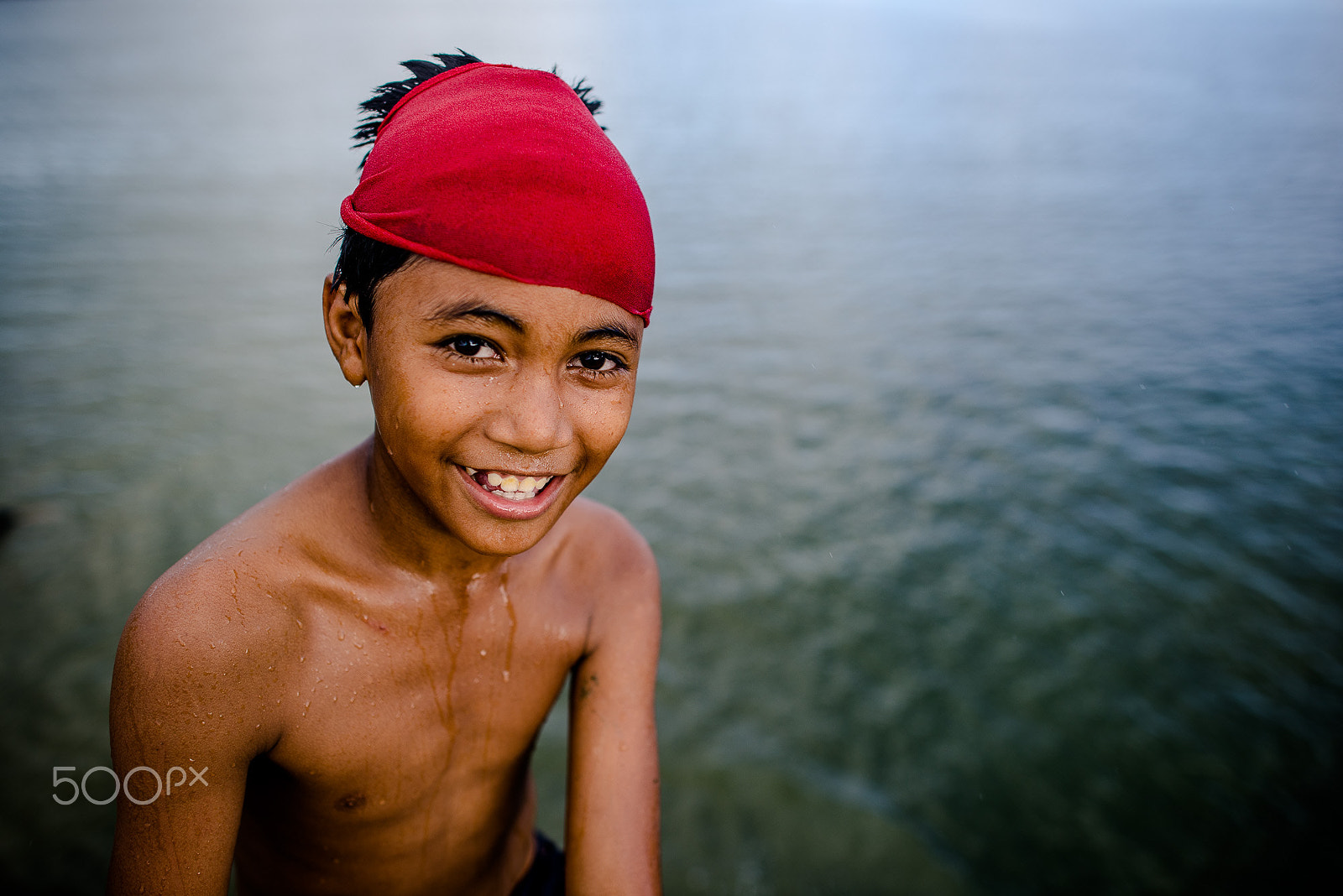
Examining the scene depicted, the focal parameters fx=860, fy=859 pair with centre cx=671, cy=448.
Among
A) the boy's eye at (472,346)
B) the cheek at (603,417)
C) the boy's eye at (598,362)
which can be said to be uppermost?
the boy's eye at (472,346)

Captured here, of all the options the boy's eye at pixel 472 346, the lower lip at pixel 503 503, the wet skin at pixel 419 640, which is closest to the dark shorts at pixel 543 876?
the wet skin at pixel 419 640

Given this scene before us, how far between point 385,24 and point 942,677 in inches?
1206

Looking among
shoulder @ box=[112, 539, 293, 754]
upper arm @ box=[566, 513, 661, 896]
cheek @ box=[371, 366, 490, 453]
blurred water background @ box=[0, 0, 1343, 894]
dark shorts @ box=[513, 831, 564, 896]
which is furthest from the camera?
blurred water background @ box=[0, 0, 1343, 894]

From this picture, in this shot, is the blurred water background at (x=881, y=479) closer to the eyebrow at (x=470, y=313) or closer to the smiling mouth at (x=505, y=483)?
the smiling mouth at (x=505, y=483)

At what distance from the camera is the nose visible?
1429 mm

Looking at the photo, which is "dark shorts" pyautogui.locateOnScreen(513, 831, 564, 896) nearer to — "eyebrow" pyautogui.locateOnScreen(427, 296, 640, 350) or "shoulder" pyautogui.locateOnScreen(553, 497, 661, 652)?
"shoulder" pyautogui.locateOnScreen(553, 497, 661, 652)

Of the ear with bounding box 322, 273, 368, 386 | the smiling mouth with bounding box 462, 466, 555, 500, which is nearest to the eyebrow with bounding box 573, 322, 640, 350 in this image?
the smiling mouth with bounding box 462, 466, 555, 500

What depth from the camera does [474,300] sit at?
1.39m

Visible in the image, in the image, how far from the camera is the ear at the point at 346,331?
1.57 metres

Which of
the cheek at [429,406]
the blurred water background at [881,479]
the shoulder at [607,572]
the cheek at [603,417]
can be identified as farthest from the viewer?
the blurred water background at [881,479]

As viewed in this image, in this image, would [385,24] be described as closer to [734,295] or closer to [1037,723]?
[734,295]

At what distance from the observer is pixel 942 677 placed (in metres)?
A: 3.85

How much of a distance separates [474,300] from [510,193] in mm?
188

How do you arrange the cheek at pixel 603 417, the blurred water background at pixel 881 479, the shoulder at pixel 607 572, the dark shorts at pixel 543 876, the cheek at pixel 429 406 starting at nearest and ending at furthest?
the cheek at pixel 429 406 → the cheek at pixel 603 417 → the shoulder at pixel 607 572 → the dark shorts at pixel 543 876 → the blurred water background at pixel 881 479
